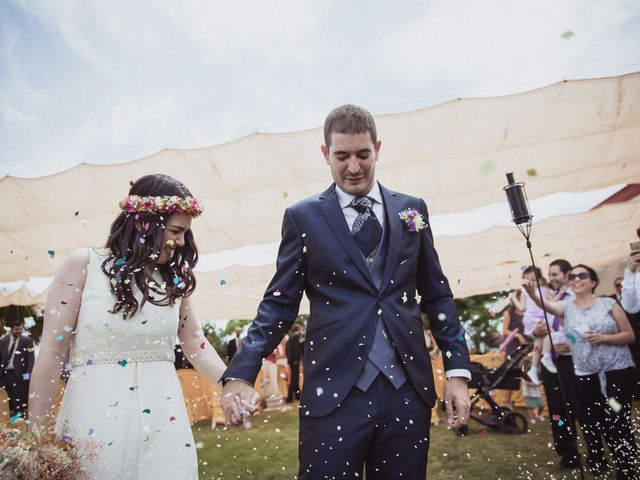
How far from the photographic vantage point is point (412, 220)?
201cm

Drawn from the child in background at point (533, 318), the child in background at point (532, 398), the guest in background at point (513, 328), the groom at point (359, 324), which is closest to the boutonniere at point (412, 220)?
the groom at point (359, 324)

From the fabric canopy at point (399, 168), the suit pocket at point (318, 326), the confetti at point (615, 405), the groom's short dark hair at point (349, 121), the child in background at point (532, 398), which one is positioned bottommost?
the child in background at point (532, 398)

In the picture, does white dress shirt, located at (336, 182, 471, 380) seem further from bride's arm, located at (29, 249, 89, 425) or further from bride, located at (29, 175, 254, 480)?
bride's arm, located at (29, 249, 89, 425)

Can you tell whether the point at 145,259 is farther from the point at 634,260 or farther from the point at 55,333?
the point at 634,260

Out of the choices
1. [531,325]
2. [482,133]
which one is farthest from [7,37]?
[531,325]

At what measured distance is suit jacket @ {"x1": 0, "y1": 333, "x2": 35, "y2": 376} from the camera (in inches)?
332

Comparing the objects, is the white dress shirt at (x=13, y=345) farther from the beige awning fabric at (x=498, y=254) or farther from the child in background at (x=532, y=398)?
the child in background at (x=532, y=398)

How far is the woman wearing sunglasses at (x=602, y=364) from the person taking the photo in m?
4.04

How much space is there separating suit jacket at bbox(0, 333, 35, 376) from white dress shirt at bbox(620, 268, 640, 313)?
8.31 meters

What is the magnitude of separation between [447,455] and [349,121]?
467 cm

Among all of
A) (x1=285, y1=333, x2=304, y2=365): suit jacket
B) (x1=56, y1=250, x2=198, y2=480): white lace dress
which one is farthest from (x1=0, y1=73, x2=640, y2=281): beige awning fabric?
(x1=285, y1=333, x2=304, y2=365): suit jacket

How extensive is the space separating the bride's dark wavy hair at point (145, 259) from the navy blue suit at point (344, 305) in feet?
1.65

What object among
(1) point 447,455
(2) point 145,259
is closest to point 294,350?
(1) point 447,455

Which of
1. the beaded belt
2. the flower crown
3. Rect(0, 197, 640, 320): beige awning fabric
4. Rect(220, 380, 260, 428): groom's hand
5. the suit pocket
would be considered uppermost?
Rect(0, 197, 640, 320): beige awning fabric
